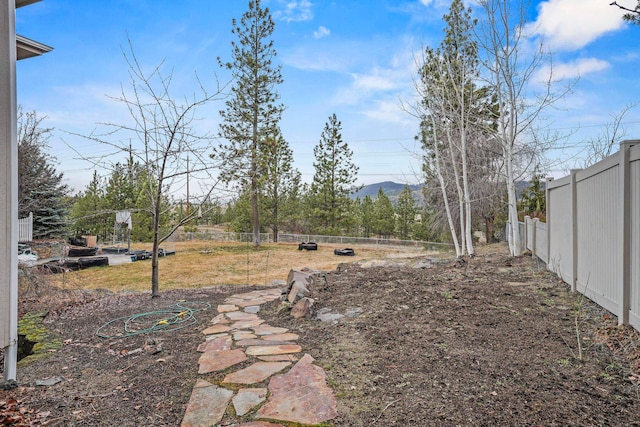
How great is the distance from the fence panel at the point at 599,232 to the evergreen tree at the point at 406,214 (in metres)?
21.5

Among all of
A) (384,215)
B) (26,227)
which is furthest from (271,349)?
(384,215)

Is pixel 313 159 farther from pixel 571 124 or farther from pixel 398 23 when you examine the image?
pixel 571 124

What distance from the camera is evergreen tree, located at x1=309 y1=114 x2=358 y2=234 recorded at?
2170 centimetres

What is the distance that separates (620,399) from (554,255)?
3701 mm

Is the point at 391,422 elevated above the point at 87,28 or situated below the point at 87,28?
below

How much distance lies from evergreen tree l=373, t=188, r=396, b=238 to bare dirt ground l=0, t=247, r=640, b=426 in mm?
20706

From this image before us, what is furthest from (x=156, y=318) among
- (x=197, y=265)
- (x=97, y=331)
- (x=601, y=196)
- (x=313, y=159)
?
(x=313, y=159)

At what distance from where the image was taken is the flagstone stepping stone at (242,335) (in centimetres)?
309

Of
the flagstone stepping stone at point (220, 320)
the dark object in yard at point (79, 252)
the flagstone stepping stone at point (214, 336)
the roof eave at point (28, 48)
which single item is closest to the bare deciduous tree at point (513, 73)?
the flagstone stepping stone at point (220, 320)

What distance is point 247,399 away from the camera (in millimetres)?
1975

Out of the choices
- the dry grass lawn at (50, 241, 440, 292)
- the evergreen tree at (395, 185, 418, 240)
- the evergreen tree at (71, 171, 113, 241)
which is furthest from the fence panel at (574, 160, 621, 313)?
the evergreen tree at (71, 171, 113, 241)

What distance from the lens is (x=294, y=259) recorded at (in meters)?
13.6

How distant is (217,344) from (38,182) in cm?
1365

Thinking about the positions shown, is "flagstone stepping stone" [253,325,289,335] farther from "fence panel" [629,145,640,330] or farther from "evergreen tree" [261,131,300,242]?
"evergreen tree" [261,131,300,242]
